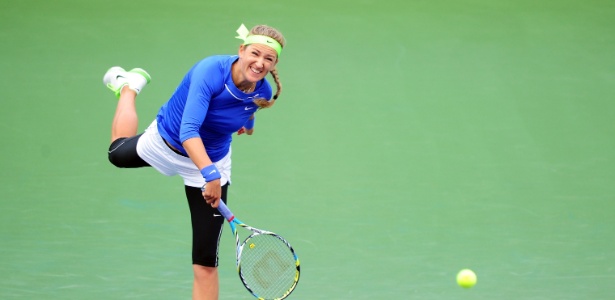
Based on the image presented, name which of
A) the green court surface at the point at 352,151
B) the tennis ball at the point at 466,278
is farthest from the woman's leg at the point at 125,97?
the tennis ball at the point at 466,278

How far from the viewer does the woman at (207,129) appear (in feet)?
15.2

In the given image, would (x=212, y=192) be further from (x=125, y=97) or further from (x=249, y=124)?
(x=125, y=97)

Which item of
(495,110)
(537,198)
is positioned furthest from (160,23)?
(537,198)

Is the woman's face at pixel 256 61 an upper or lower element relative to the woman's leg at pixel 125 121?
upper

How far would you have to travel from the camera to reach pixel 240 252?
488 centimetres

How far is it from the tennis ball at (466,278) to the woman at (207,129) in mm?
1256

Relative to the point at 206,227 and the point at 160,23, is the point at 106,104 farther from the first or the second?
the point at 206,227

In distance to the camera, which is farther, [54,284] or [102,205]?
[102,205]

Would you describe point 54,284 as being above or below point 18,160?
below

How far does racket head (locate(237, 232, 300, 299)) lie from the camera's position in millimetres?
4961

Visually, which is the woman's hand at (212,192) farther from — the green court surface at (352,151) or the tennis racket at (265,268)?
the green court surface at (352,151)

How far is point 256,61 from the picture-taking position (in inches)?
185

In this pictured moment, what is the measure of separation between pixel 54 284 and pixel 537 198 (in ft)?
9.88

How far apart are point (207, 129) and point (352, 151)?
2317mm
